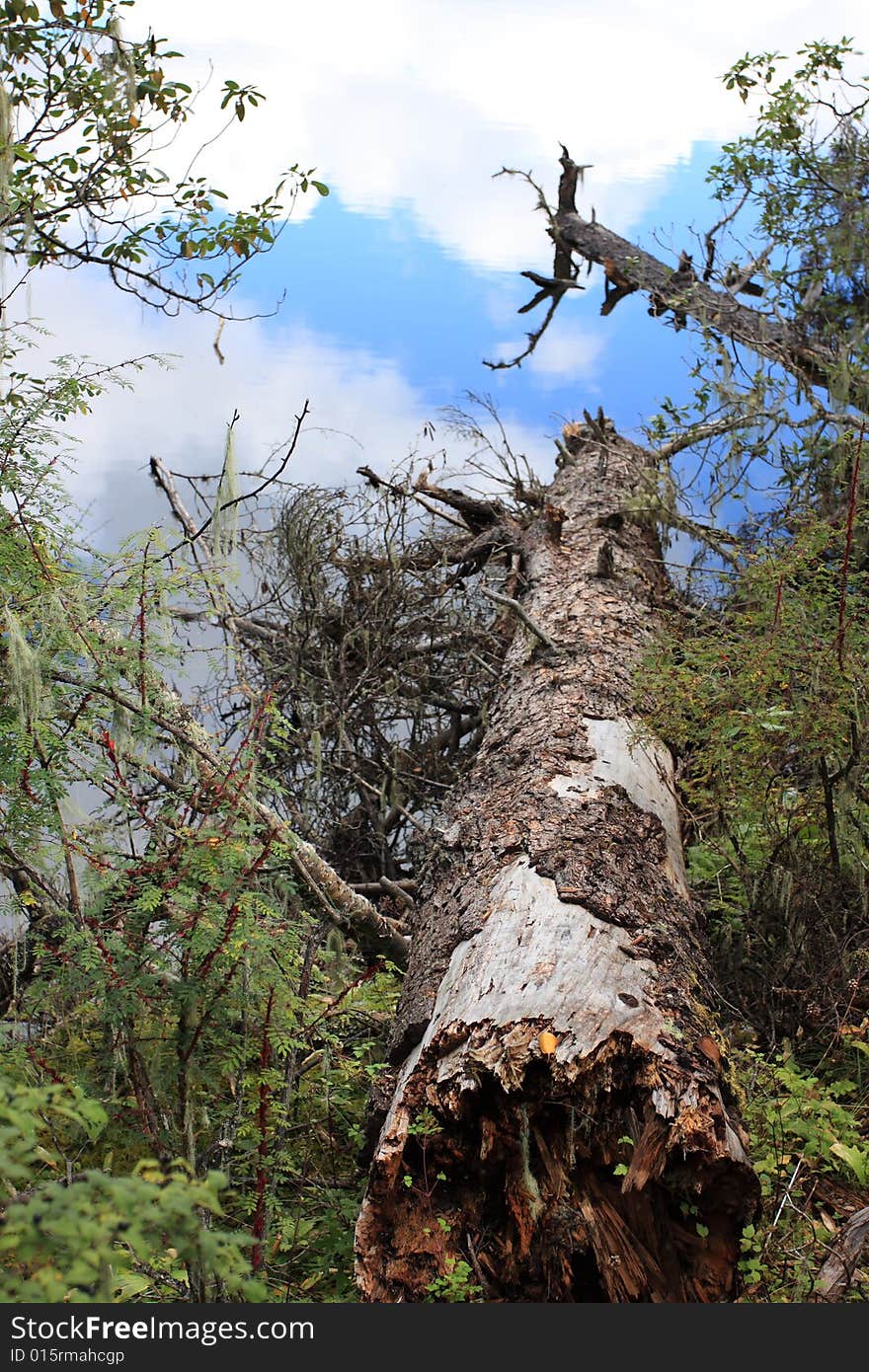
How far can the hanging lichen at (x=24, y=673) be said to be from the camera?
3498 millimetres

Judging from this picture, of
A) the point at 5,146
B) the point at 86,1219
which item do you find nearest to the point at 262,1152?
the point at 86,1219

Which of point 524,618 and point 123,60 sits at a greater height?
point 123,60

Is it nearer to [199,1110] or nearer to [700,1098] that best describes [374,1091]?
[199,1110]

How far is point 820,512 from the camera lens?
8.26 metres

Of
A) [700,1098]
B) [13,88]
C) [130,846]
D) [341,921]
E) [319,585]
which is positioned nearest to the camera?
[700,1098]

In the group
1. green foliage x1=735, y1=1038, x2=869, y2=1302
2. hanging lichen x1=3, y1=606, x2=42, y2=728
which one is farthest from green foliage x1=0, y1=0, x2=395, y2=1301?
green foliage x1=735, y1=1038, x2=869, y2=1302

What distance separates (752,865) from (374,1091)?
2.65 metres

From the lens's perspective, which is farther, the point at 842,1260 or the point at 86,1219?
the point at 842,1260

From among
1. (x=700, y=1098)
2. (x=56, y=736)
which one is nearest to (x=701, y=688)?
(x=700, y=1098)

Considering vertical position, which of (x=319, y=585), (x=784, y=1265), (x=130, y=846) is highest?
(x=319, y=585)

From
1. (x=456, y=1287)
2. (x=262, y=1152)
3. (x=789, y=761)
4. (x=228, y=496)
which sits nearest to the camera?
(x=456, y=1287)

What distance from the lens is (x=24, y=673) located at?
140 inches

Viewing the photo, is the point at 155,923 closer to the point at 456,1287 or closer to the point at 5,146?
the point at 456,1287

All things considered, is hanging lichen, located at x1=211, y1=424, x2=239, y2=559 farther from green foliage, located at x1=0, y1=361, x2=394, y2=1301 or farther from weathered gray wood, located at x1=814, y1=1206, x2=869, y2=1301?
weathered gray wood, located at x1=814, y1=1206, x2=869, y2=1301
